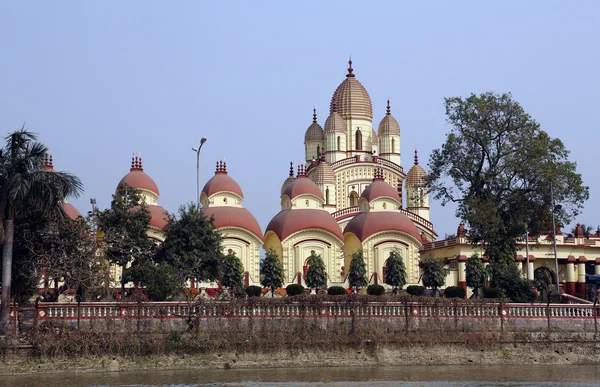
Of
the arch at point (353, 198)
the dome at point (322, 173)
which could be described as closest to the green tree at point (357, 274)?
the dome at point (322, 173)

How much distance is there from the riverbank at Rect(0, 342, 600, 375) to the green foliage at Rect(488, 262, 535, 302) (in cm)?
827

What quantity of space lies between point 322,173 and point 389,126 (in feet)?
31.4

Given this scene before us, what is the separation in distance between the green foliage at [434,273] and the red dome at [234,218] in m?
10.9

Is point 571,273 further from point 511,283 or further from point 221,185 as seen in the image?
point 221,185

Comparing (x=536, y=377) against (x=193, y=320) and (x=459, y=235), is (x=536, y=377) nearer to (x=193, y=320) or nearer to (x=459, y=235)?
(x=193, y=320)

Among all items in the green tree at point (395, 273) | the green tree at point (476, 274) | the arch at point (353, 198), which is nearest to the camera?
the green tree at point (476, 274)

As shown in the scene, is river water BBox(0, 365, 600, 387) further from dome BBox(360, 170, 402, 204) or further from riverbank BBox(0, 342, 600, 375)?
dome BBox(360, 170, 402, 204)

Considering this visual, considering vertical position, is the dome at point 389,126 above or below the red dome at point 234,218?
above

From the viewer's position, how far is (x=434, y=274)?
175ft

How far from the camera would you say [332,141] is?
7250cm

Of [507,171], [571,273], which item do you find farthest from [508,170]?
[571,273]

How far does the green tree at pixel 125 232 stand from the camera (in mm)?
42625

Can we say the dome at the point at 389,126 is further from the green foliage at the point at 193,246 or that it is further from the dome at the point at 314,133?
the green foliage at the point at 193,246

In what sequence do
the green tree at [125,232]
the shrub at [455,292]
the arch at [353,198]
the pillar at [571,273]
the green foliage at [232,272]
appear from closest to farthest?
the green tree at [125,232] → the shrub at [455,292] → the green foliage at [232,272] → the pillar at [571,273] → the arch at [353,198]
